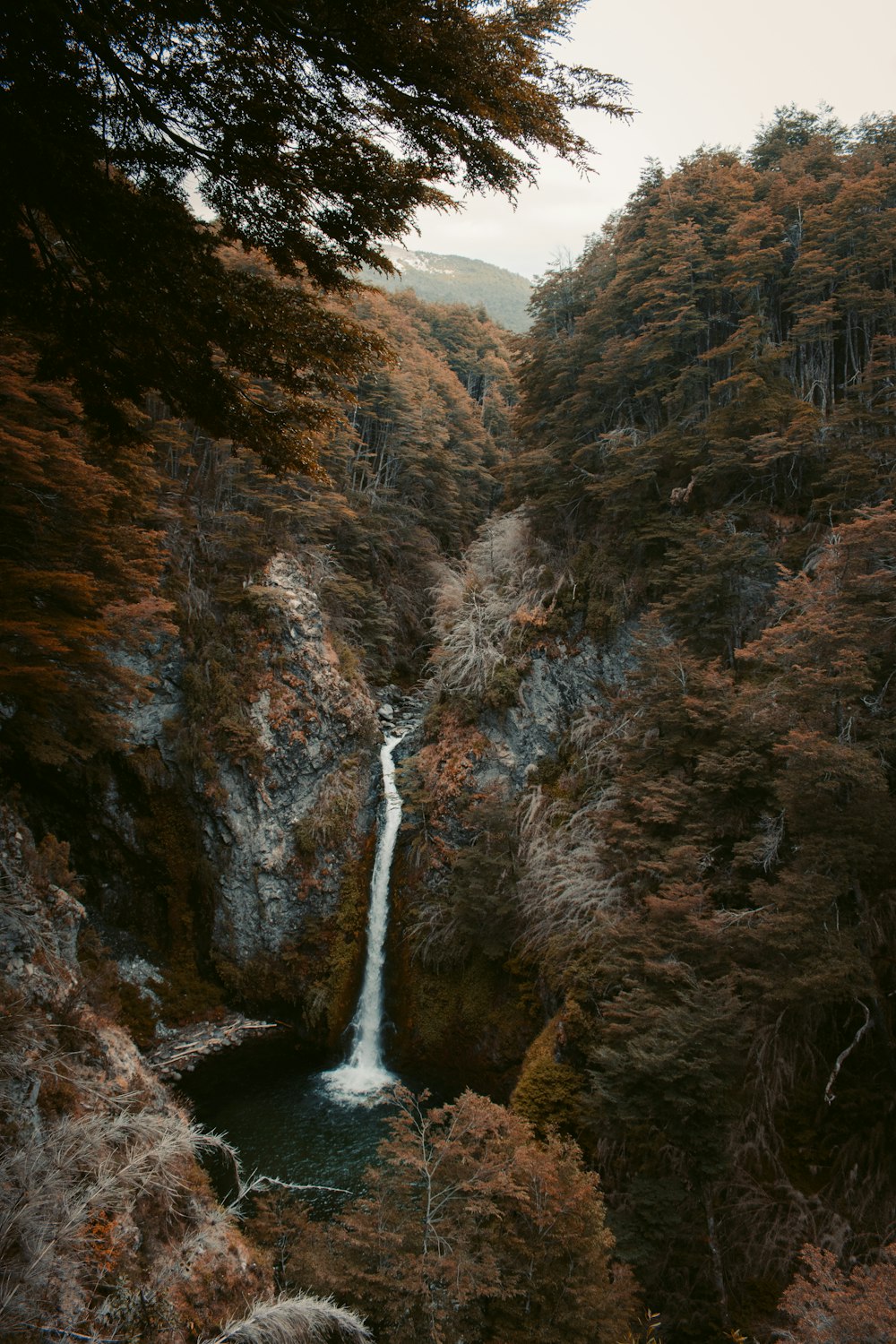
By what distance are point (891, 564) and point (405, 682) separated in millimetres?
14070

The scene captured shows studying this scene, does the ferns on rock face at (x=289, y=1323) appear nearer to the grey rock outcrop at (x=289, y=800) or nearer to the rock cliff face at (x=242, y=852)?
the rock cliff face at (x=242, y=852)

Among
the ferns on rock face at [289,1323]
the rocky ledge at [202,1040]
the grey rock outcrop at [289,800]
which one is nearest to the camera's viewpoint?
the ferns on rock face at [289,1323]

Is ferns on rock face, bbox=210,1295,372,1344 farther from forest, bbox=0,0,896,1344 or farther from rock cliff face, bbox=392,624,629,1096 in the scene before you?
rock cliff face, bbox=392,624,629,1096

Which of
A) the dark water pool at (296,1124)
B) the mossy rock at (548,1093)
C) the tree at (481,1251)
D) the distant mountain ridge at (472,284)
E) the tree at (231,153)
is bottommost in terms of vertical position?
the dark water pool at (296,1124)

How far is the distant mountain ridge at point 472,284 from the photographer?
76.6m

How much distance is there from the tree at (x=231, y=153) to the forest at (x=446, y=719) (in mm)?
20

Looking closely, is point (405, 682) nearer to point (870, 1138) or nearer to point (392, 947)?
point (392, 947)

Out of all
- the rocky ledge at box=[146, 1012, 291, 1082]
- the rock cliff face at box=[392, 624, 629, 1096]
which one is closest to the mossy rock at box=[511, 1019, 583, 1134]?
the rock cliff face at box=[392, 624, 629, 1096]

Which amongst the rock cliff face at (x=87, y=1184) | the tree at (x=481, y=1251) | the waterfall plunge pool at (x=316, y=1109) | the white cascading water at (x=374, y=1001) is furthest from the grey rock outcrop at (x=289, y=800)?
the tree at (x=481, y=1251)

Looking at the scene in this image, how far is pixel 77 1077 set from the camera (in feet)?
16.0

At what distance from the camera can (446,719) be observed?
14.4 meters

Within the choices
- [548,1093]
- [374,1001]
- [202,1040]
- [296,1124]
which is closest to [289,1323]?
[548,1093]

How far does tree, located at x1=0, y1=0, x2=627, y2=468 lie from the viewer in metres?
2.63

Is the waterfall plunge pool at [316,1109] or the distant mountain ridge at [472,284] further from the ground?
the distant mountain ridge at [472,284]
